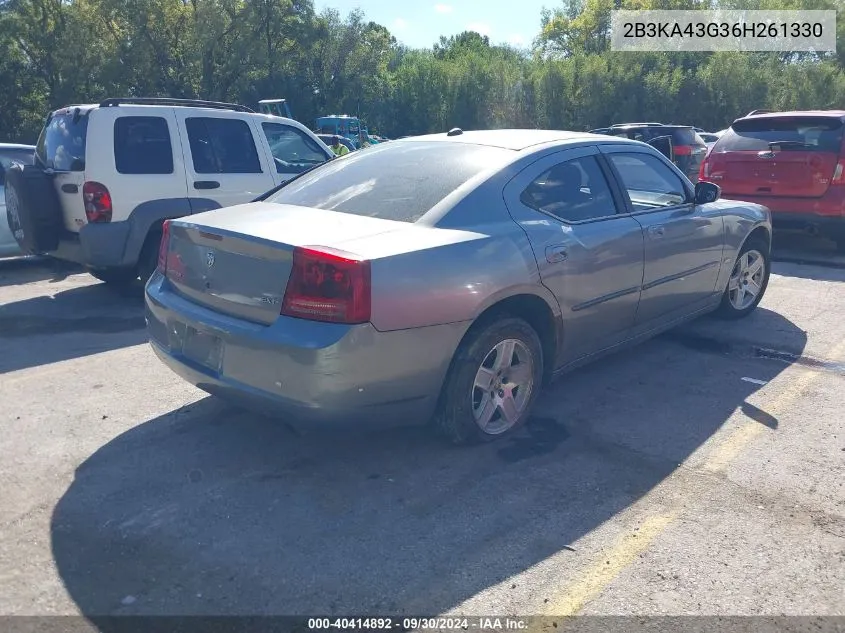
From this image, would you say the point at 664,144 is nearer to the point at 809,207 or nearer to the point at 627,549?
the point at 809,207

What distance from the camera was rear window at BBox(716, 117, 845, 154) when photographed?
9125 millimetres

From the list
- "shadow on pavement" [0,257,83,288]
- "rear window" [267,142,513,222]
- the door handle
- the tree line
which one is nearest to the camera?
"rear window" [267,142,513,222]

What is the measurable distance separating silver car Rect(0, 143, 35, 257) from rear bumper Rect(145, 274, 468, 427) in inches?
233

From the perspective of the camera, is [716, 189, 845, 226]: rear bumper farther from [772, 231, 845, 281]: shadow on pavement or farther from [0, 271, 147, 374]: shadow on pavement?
[0, 271, 147, 374]: shadow on pavement

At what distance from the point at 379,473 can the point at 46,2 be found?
32.0 metres

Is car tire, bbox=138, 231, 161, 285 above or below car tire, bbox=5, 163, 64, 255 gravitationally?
below

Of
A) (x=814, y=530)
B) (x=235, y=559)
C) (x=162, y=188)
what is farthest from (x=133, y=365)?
(x=814, y=530)

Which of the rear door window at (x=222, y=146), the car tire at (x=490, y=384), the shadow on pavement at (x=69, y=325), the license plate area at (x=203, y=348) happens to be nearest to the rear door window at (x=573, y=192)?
the car tire at (x=490, y=384)

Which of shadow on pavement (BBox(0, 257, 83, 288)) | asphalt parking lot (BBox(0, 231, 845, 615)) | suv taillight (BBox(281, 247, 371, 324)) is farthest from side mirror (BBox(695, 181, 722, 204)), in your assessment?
shadow on pavement (BBox(0, 257, 83, 288))

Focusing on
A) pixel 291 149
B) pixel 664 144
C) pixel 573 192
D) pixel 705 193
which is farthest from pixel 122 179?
pixel 664 144

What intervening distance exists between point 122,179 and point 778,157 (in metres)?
7.59

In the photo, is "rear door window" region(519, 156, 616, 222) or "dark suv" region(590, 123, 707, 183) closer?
"rear door window" region(519, 156, 616, 222)

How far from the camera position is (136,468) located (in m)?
3.95

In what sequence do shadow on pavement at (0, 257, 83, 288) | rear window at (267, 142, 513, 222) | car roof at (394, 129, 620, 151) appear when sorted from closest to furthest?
rear window at (267, 142, 513, 222) < car roof at (394, 129, 620, 151) < shadow on pavement at (0, 257, 83, 288)
